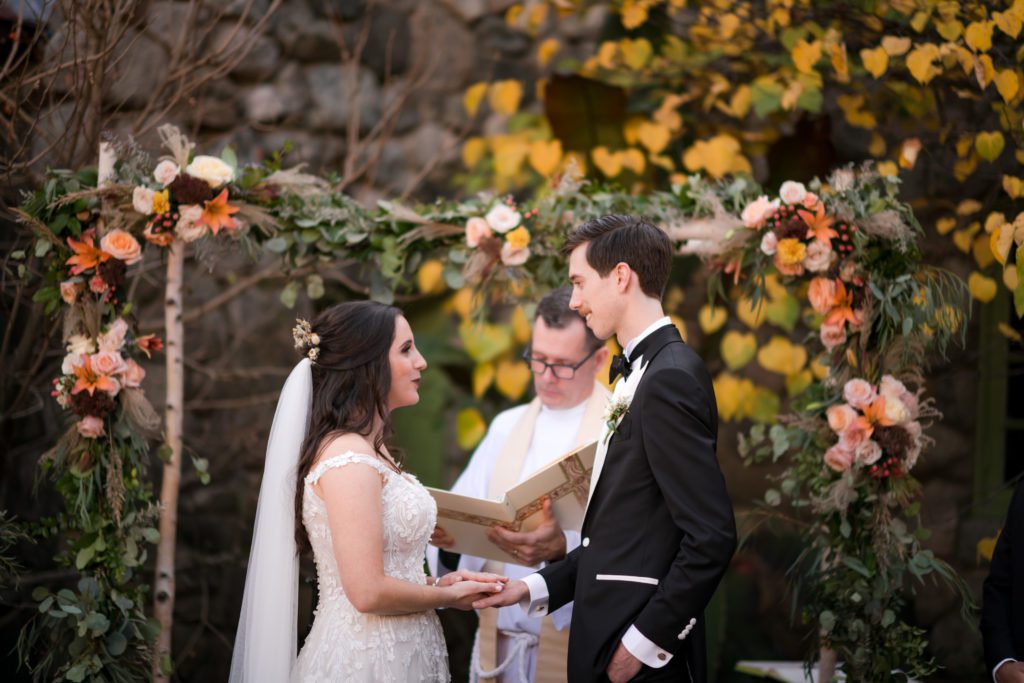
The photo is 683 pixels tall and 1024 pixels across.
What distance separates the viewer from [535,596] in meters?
3.10

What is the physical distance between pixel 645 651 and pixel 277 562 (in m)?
1.15

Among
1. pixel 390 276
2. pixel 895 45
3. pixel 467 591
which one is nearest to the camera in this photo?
pixel 467 591

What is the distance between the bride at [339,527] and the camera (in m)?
2.88

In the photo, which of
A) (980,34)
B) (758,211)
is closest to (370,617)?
(758,211)

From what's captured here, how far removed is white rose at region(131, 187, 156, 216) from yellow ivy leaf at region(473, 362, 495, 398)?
A: 229 centimetres

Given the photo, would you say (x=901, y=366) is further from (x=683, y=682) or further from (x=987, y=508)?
(x=987, y=508)

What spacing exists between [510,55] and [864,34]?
216 centimetres

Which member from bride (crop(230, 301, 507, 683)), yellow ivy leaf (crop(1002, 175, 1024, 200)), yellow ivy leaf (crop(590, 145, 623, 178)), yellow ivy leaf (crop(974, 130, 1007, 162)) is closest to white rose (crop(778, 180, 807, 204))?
yellow ivy leaf (crop(1002, 175, 1024, 200))

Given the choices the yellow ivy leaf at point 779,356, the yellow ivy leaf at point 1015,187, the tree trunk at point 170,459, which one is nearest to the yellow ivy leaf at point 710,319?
the yellow ivy leaf at point 779,356

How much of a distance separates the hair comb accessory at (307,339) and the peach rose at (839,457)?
73.2 inches

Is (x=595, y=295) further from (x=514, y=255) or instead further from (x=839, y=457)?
(x=839, y=457)

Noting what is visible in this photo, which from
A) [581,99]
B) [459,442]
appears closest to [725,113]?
[581,99]

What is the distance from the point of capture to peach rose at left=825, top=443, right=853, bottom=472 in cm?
364

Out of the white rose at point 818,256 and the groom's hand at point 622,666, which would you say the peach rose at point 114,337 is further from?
the white rose at point 818,256
